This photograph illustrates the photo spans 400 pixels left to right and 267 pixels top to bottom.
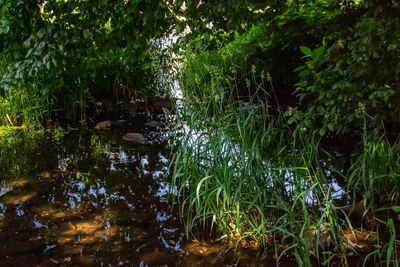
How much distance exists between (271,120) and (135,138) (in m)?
2.40

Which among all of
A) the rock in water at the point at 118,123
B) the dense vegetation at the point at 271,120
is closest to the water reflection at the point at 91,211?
the dense vegetation at the point at 271,120

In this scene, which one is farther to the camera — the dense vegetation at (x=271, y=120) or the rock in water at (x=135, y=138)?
the rock in water at (x=135, y=138)

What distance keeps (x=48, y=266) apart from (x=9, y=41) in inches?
101

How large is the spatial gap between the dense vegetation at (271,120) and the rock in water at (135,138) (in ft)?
4.01

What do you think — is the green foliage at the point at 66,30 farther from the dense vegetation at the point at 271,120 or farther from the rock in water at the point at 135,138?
the rock in water at the point at 135,138

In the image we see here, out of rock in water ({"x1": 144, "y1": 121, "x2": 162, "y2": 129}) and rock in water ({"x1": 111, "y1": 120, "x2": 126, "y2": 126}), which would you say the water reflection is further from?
rock in water ({"x1": 111, "y1": 120, "x2": 126, "y2": 126})

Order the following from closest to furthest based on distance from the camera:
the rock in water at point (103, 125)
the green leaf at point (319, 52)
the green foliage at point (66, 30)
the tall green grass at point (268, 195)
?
the tall green grass at point (268, 195), the green foliage at point (66, 30), the green leaf at point (319, 52), the rock in water at point (103, 125)

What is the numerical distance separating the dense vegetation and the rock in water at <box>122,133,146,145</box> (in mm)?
1223

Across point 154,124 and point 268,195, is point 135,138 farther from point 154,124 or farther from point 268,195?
point 268,195

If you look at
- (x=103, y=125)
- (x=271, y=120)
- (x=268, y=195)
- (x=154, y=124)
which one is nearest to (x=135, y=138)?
(x=154, y=124)

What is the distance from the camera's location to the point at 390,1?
9.32ft

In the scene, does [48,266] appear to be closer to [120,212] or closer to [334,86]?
[120,212]

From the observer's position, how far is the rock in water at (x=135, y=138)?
4.88 metres

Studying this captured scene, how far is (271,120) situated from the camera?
10.0ft
